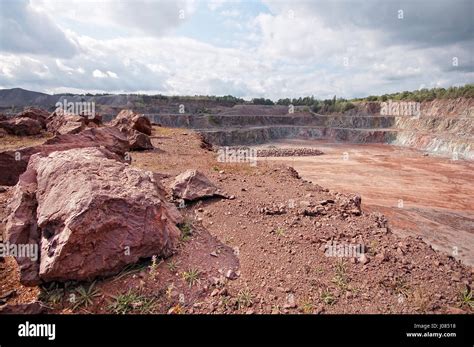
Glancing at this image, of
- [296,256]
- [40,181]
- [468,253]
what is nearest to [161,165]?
[40,181]

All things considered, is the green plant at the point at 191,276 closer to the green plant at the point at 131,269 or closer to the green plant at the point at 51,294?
the green plant at the point at 131,269

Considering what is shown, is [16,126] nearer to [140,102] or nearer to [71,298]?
[71,298]

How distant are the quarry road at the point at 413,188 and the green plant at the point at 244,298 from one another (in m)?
12.1

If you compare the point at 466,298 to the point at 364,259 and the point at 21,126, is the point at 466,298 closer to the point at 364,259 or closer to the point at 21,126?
the point at 364,259

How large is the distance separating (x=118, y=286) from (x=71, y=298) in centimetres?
64

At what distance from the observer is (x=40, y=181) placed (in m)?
5.39

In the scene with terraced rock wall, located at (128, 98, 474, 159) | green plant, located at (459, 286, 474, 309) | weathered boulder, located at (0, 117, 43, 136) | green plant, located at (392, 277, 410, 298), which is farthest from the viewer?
terraced rock wall, located at (128, 98, 474, 159)

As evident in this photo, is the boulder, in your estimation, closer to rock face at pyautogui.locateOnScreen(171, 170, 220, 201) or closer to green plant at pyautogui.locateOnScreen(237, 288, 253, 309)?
rock face at pyautogui.locateOnScreen(171, 170, 220, 201)

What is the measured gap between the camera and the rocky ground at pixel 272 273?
457 centimetres

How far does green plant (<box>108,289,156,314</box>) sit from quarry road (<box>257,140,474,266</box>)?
44.0 ft
